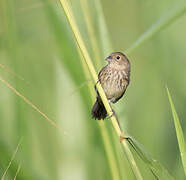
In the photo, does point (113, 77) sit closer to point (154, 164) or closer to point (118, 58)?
point (118, 58)

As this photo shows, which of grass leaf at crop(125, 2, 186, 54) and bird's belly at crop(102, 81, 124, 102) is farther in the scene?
bird's belly at crop(102, 81, 124, 102)

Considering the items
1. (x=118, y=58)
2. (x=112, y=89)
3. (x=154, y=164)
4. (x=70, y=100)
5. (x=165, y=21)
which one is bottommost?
(x=154, y=164)

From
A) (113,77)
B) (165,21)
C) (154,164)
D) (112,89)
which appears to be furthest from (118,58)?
(154,164)

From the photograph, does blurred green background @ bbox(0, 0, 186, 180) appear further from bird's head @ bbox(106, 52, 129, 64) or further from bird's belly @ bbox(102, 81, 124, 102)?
bird's head @ bbox(106, 52, 129, 64)

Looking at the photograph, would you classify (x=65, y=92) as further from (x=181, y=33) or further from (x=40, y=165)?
(x=181, y=33)

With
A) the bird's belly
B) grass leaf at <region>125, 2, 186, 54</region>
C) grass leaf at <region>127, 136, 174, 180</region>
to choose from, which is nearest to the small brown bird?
the bird's belly

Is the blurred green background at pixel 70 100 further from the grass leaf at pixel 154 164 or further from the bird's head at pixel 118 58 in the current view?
the grass leaf at pixel 154 164

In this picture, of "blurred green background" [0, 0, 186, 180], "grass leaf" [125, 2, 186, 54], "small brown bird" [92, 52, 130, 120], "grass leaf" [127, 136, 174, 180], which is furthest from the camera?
"small brown bird" [92, 52, 130, 120]

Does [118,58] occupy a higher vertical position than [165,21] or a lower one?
higher

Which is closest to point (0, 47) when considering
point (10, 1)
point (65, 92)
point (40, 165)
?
point (10, 1)

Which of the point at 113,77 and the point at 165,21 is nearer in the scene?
the point at 165,21
